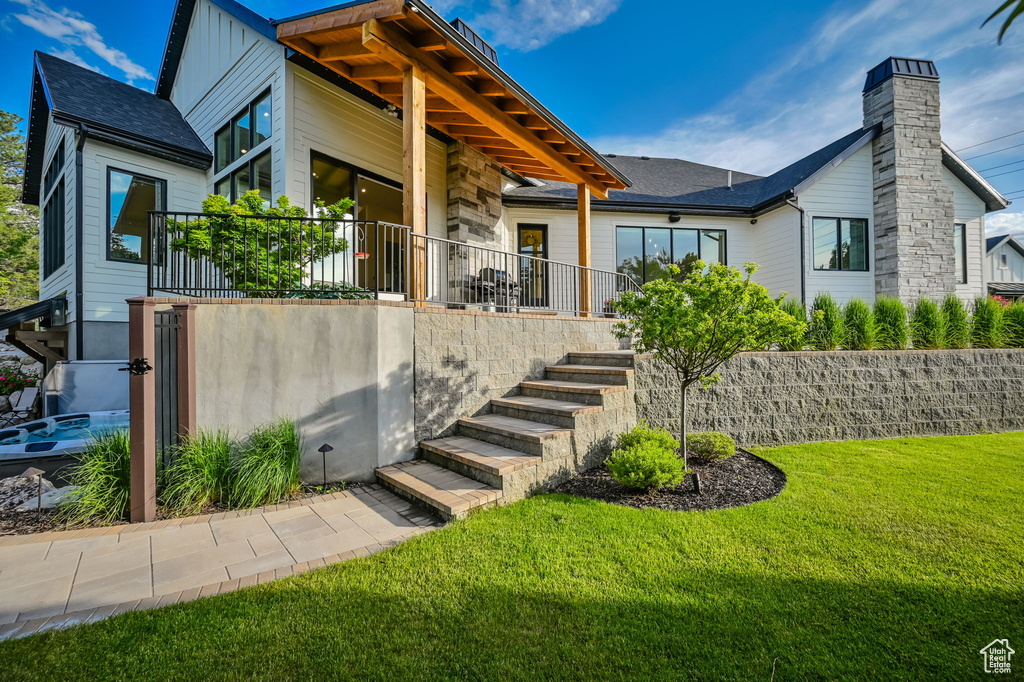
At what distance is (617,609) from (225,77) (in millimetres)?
10108

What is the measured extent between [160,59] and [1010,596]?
1505 centimetres

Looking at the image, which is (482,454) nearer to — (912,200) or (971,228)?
(912,200)

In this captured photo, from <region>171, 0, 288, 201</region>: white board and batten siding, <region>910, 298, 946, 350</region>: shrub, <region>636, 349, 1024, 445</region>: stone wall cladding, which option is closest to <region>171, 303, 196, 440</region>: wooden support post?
<region>171, 0, 288, 201</region>: white board and batten siding

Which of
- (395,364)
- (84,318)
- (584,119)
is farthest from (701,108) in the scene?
(84,318)

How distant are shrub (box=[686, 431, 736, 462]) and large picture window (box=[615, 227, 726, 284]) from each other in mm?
6738

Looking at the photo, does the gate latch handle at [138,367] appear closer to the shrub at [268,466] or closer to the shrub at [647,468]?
the shrub at [268,466]

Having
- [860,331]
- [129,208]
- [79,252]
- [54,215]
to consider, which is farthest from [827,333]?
[54,215]

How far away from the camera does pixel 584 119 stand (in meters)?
16.5

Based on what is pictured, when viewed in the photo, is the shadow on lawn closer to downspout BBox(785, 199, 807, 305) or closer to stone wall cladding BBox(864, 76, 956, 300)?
downspout BBox(785, 199, 807, 305)

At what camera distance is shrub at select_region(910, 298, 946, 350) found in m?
6.83

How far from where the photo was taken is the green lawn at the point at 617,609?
188 cm

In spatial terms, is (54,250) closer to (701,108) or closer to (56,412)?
(56,412)

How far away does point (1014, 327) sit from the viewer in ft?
23.7

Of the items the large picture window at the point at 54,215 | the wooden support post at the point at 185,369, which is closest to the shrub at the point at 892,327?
the wooden support post at the point at 185,369
